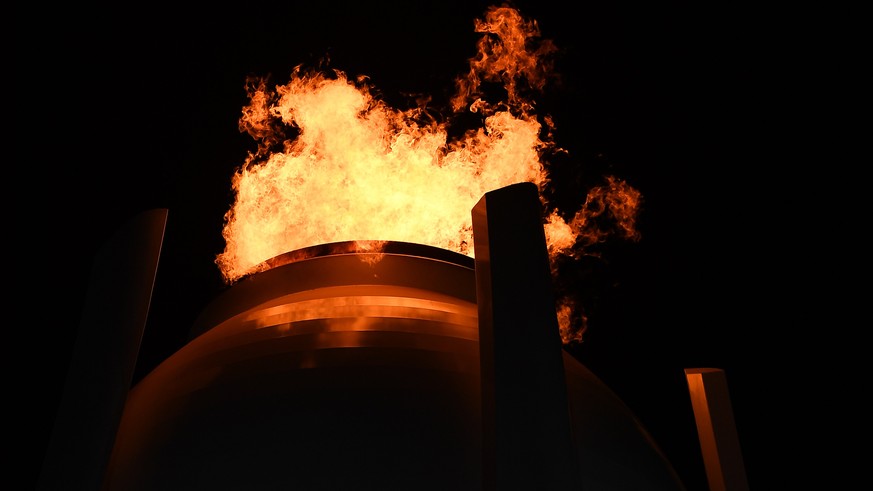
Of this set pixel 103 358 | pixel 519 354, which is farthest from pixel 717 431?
pixel 103 358

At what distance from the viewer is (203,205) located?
447 inches

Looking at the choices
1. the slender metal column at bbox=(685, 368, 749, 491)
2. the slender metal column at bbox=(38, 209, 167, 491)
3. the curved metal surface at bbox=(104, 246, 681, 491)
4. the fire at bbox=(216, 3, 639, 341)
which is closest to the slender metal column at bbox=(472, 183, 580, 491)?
the curved metal surface at bbox=(104, 246, 681, 491)

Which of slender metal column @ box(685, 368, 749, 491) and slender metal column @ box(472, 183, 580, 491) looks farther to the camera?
slender metal column @ box(685, 368, 749, 491)

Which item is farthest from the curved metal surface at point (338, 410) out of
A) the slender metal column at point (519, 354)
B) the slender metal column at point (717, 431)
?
the slender metal column at point (717, 431)

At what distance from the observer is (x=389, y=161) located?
9547 mm

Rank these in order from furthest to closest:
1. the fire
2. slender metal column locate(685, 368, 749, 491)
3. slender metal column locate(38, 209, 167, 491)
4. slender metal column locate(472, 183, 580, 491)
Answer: the fire < slender metal column locate(685, 368, 749, 491) < slender metal column locate(38, 209, 167, 491) < slender metal column locate(472, 183, 580, 491)

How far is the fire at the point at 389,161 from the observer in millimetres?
9156

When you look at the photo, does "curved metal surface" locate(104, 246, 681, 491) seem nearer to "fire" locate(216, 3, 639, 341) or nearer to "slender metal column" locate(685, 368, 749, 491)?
"slender metal column" locate(685, 368, 749, 491)

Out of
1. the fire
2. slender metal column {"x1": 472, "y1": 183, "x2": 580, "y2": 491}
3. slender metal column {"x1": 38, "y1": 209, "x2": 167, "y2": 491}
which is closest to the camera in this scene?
slender metal column {"x1": 472, "y1": 183, "x2": 580, "y2": 491}

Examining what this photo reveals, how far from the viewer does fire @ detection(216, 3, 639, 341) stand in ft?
30.0

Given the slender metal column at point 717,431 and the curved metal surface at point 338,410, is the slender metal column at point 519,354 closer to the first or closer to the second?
the curved metal surface at point 338,410

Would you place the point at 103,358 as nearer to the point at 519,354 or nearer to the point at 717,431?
the point at 519,354

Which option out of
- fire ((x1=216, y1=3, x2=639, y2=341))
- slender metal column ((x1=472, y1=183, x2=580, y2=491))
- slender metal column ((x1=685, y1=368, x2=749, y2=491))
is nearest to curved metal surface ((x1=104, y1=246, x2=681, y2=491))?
slender metal column ((x1=472, y1=183, x2=580, y2=491))

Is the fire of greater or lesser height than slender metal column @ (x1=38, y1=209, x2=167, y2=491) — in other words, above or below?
above
